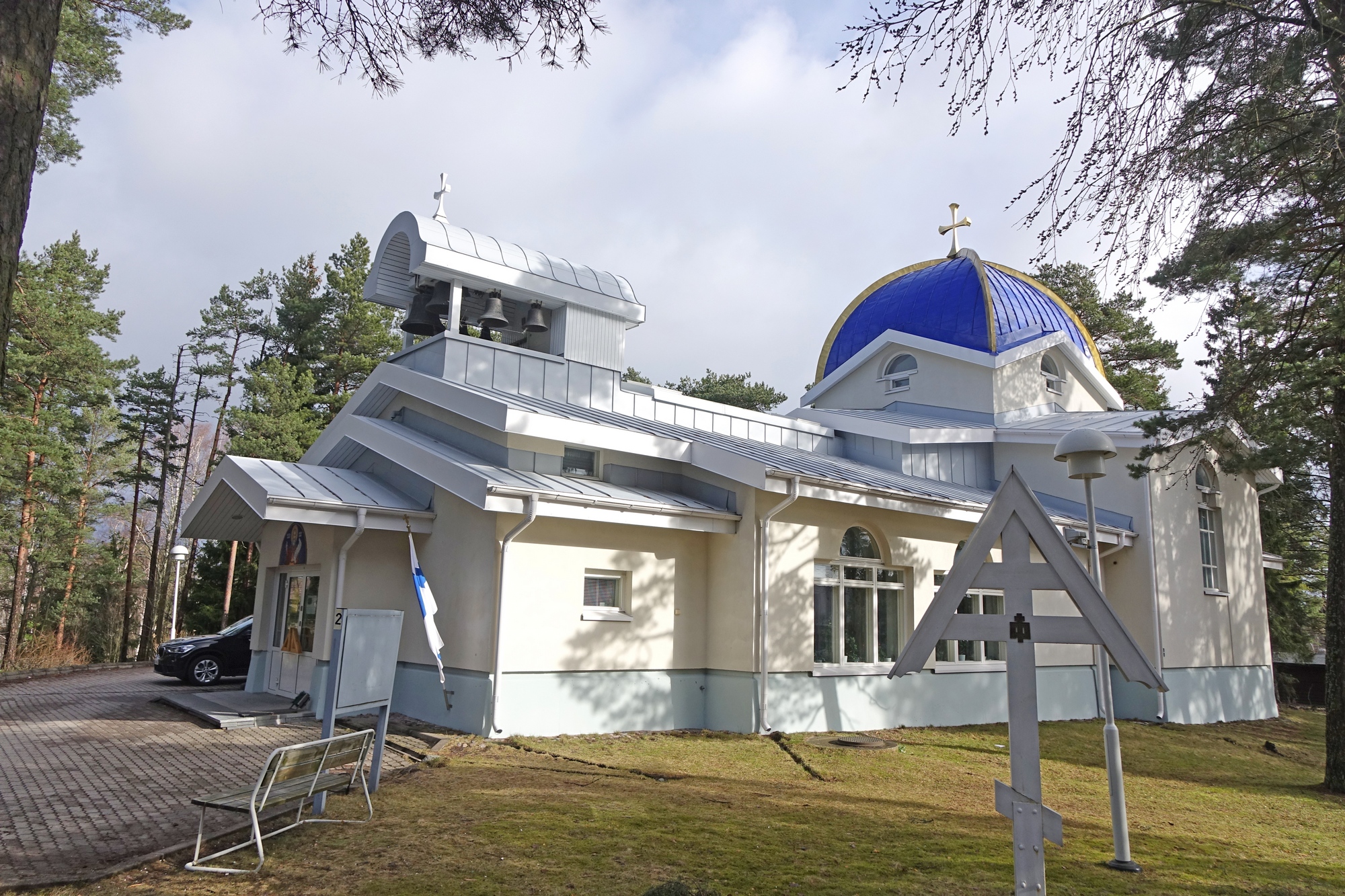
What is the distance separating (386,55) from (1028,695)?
6288 millimetres

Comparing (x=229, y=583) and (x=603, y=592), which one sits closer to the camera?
(x=603, y=592)

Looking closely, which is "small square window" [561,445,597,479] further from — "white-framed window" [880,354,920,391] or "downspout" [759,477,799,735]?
"white-framed window" [880,354,920,391]

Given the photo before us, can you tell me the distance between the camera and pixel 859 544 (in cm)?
1324

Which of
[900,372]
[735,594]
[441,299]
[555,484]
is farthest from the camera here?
[900,372]

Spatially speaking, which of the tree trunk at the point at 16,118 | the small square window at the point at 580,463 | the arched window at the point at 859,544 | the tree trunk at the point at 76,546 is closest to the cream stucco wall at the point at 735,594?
the arched window at the point at 859,544

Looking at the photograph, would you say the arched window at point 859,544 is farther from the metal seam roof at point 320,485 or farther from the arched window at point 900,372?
the arched window at point 900,372

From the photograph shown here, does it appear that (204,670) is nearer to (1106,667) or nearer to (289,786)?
(289,786)

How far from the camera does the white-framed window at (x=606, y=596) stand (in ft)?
38.0

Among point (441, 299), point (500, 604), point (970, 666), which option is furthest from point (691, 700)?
point (441, 299)

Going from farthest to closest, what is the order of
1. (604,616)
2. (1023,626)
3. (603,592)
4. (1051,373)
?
(1051,373) < (603,592) < (604,616) < (1023,626)

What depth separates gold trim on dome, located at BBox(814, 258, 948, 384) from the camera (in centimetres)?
2311

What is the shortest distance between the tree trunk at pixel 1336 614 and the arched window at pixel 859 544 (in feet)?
18.1

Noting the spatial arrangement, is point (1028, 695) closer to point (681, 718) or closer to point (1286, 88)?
point (1286, 88)

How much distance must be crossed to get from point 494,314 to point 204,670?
27.7ft
